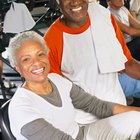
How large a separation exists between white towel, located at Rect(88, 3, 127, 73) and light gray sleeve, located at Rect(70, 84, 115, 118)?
7.4 inches

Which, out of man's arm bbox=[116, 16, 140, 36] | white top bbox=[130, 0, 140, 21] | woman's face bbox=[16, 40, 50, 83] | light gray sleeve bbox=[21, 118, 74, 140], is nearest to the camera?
light gray sleeve bbox=[21, 118, 74, 140]

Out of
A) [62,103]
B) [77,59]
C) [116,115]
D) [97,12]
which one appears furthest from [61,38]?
[116,115]

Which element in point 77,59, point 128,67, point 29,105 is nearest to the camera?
point 29,105

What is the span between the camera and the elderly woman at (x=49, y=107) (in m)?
1.25

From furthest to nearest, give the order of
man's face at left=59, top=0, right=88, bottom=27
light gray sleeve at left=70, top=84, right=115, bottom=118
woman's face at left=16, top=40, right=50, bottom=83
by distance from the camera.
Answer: man's face at left=59, top=0, right=88, bottom=27 < light gray sleeve at left=70, top=84, right=115, bottom=118 < woman's face at left=16, top=40, right=50, bottom=83

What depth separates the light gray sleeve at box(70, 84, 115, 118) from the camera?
5.21 ft

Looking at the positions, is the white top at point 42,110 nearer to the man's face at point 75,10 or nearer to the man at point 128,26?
the man's face at point 75,10

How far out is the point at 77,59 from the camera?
66.0 inches

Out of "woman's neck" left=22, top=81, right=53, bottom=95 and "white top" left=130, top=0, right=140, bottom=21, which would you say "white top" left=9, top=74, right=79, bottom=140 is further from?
"white top" left=130, top=0, right=140, bottom=21

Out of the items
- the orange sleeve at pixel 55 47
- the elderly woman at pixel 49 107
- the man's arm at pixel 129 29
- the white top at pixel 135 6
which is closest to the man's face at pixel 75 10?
the orange sleeve at pixel 55 47

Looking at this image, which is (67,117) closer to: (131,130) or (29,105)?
(29,105)

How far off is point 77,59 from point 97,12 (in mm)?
328

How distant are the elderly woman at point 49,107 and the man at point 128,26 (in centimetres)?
143

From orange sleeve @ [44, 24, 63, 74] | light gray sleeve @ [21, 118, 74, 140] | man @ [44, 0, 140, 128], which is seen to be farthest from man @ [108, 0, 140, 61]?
light gray sleeve @ [21, 118, 74, 140]
